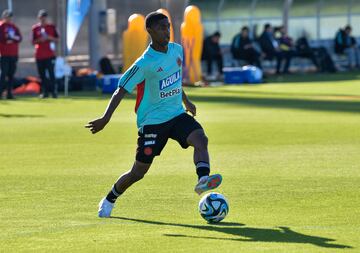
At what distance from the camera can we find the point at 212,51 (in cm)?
3925

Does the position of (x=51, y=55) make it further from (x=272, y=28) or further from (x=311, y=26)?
(x=311, y=26)

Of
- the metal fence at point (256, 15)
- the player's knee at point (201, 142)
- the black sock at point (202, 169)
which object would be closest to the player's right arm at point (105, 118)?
the player's knee at point (201, 142)

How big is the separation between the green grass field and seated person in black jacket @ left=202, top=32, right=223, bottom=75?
47.5ft

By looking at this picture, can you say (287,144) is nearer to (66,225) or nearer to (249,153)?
(249,153)

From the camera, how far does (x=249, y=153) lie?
16.4 metres

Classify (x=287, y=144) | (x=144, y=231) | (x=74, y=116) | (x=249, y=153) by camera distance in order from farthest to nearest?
(x=74, y=116) < (x=287, y=144) < (x=249, y=153) < (x=144, y=231)

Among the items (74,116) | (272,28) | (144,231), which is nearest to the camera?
(144,231)

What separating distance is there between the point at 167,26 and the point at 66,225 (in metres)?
2.16

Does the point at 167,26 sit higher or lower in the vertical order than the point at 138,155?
higher

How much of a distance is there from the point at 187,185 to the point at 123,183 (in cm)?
240

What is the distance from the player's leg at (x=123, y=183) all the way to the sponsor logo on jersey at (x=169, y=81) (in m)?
0.80

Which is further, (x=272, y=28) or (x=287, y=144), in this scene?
(x=272, y=28)

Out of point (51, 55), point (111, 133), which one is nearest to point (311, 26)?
point (51, 55)

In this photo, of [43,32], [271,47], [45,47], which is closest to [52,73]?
[45,47]
